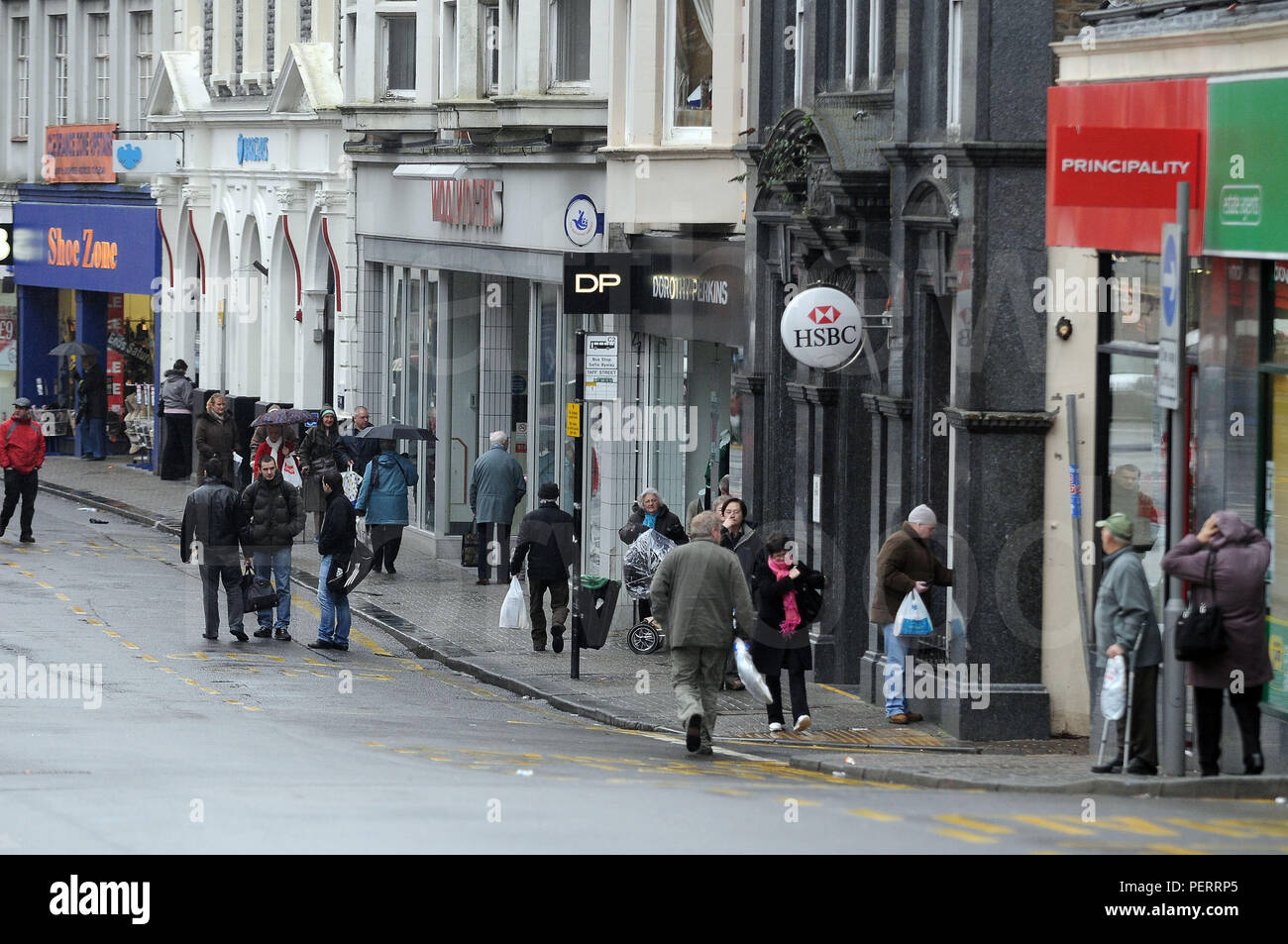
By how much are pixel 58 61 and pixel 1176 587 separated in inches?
1479

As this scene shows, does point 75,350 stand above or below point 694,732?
above

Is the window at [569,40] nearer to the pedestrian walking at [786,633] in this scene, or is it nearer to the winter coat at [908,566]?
the winter coat at [908,566]

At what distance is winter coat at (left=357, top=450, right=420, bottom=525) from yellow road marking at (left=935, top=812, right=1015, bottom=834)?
15099 millimetres

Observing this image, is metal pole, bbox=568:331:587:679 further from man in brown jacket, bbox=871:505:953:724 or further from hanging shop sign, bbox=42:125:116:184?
hanging shop sign, bbox=42:125:116:184

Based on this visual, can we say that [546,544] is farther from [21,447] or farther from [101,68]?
[101,68]

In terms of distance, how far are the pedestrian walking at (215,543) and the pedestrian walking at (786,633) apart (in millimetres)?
6246

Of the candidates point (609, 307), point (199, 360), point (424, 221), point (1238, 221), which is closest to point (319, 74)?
point (424, 221)

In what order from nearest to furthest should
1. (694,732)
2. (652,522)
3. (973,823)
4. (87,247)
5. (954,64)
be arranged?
1. (973,823)
2. (694,732)
3. (954,64)
4. (652,522)
5. (87,247)

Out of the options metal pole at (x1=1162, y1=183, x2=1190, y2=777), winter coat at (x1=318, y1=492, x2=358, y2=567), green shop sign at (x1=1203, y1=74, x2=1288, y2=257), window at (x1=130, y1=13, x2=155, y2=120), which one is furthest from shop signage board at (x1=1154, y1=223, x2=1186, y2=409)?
window at (x1=130, y1=13, x2=155, y2=120)

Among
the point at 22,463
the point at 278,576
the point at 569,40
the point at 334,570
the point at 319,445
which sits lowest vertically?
the point at 278,576

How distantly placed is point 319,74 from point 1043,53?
20.2 meters

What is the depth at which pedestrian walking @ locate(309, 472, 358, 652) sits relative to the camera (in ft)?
70.7

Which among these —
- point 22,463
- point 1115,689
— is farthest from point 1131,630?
point 22,463

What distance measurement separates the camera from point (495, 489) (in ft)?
86.3
